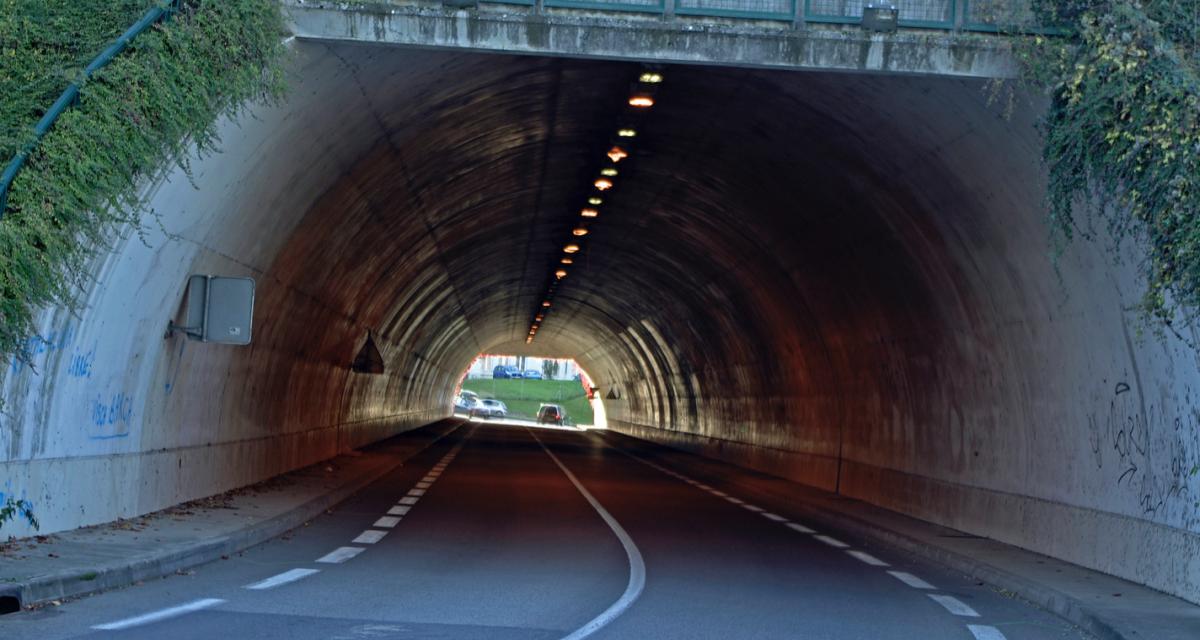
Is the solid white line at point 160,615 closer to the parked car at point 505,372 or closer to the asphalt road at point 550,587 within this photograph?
the asphalt road at point 550,587

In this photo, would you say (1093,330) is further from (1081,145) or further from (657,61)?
(657,61)

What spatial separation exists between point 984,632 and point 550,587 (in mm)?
3677

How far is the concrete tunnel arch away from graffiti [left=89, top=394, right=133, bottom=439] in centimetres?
4

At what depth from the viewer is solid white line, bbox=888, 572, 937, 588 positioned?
44.0ft

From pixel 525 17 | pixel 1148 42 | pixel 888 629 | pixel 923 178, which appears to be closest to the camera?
pixel 888 629

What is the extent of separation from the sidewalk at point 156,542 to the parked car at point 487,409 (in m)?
79.3

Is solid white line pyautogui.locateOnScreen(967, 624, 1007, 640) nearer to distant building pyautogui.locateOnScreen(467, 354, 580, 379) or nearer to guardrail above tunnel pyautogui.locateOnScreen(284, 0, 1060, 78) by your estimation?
guardrail above tunnel pyautogui.locateOnScreen(284, 0, 1060, 78)

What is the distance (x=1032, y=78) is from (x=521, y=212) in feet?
56.5

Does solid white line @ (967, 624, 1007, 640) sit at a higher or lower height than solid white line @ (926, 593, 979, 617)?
lower

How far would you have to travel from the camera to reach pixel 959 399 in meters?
18.6

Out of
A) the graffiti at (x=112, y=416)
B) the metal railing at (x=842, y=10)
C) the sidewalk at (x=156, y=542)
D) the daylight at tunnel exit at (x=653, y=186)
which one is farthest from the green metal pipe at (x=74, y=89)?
the metal railing at (x=842, y=10)

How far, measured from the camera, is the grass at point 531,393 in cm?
13275

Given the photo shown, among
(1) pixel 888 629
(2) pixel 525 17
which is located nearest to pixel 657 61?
(2) pixel 525 17

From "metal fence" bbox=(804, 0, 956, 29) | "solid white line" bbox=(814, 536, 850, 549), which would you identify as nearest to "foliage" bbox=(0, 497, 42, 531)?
"metal fence" bbox=(804, 0, 956, 29)
